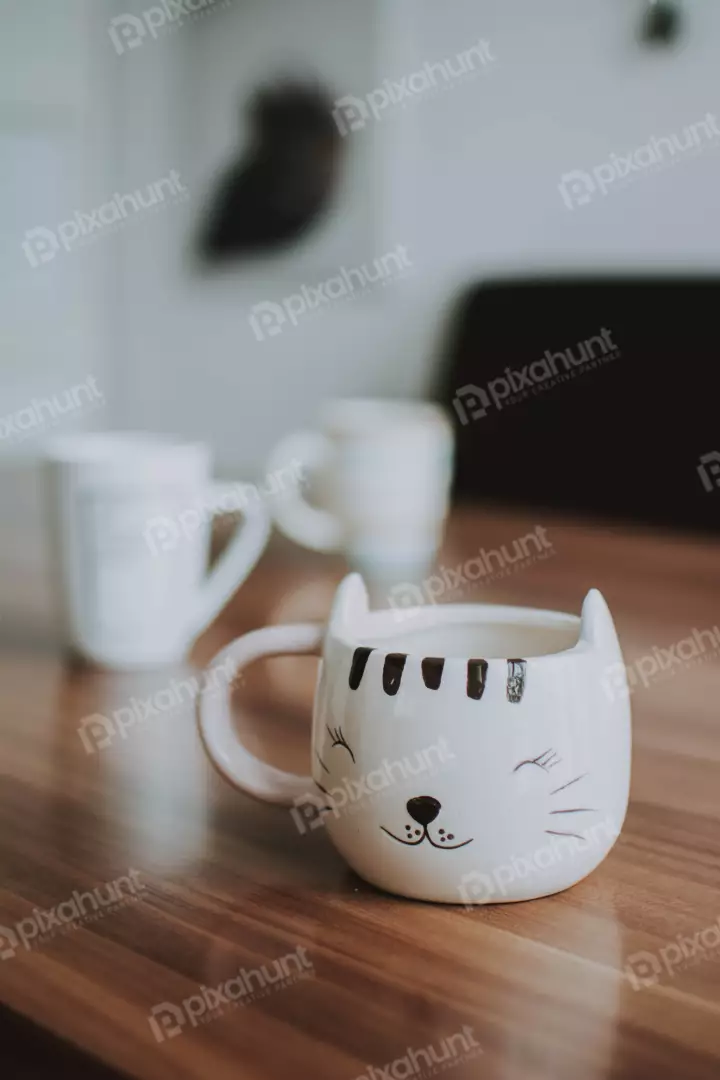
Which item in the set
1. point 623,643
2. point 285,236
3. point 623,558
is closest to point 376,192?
point 285,236

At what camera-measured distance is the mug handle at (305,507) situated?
0.84m

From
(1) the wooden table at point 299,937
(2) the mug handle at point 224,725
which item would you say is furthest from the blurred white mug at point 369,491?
(2) the mug handle at point 224,725

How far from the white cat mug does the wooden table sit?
0.02 m

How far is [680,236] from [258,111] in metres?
1.09

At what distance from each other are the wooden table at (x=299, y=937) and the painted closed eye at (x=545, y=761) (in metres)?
0.05

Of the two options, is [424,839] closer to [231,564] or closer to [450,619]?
[450,619]

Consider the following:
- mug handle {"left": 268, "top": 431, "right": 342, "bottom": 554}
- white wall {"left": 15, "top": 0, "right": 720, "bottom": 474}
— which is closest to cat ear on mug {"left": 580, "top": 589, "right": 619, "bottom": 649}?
mug handle {"left": 268, "top": 431, "right": 342, "bottom": 554}

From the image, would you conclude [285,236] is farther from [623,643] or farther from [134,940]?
[134,940]

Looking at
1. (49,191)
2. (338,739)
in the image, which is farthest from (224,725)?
(49,191)

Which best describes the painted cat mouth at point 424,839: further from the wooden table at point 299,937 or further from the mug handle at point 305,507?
the mug handle at point 305,507

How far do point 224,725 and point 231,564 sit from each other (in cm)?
28

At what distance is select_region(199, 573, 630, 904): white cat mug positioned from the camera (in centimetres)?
37

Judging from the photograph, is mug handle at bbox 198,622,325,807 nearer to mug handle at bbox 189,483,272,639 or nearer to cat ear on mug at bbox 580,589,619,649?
cat ear on mug at bbox 580,589,619,649

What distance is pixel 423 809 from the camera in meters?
0.37
